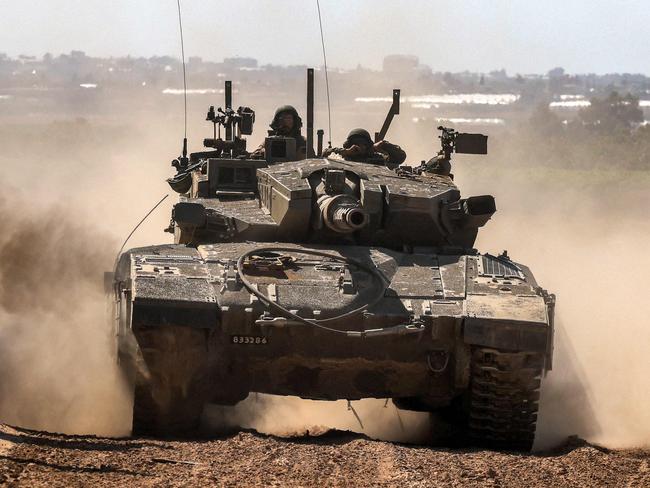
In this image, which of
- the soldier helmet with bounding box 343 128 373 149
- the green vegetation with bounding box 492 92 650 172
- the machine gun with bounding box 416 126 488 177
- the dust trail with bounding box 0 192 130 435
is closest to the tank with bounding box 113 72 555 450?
the dust trail with bounding box 0 192 130 435

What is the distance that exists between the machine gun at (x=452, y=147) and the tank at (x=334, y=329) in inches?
113

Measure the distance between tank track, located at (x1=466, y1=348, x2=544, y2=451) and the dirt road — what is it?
0.60m

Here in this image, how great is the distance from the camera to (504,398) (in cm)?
1360

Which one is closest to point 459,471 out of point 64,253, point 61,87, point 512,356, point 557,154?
point 512,356

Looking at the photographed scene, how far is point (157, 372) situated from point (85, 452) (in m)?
1.82

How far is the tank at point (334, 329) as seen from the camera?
13328mm

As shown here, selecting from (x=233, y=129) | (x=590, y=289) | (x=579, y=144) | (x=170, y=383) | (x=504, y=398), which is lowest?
(x=579, y=144)

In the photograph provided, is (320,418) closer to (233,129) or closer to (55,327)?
(55,327)

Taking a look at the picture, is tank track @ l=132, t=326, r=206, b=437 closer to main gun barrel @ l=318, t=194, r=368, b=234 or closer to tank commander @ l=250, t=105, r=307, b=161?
main gun barrel @ l=318, t=194, r=368, b=234

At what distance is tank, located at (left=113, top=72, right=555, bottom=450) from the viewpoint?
13.3m

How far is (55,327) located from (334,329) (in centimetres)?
552

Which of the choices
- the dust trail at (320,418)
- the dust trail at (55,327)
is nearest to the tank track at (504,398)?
the dust trail at (320,418)

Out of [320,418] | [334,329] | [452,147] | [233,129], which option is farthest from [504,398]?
[233,129]

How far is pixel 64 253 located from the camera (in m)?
21.7
